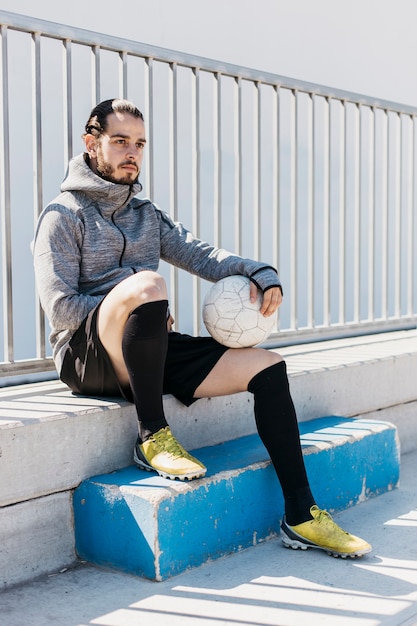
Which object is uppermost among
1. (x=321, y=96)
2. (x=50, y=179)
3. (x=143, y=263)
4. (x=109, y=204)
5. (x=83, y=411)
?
(x=321, y=96)

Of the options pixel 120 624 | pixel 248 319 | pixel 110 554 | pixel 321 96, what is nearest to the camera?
pixel 120 624

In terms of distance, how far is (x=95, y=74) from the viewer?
3240 mm

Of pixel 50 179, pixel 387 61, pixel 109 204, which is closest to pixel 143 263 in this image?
pixel 109 204

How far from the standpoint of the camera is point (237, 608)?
2.33 m

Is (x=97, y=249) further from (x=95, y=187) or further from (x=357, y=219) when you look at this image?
(x=357, y=219)

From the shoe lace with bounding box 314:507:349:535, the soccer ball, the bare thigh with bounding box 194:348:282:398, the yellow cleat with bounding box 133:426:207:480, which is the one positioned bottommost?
the shoe lace with bounding box 314:507:349:535

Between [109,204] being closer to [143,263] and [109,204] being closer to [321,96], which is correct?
[143,263]

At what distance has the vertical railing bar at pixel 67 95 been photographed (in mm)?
3135

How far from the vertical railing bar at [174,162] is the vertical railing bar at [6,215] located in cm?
80

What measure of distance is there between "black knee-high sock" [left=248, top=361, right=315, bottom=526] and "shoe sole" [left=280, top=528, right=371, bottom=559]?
0.06m

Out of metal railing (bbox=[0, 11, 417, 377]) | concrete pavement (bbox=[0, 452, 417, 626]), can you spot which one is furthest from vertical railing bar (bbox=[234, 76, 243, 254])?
concrete pavement (bbox=[0, 452, 417, 626])

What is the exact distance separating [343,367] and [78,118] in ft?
5.21

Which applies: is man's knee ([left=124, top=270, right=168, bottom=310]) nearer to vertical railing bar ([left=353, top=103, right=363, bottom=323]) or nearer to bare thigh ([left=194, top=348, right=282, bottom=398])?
bare thigh ([left=194, top=348, right=282, bottom=398])

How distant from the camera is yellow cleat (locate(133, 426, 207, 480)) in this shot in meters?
2.62
